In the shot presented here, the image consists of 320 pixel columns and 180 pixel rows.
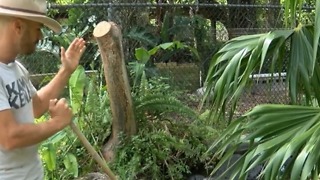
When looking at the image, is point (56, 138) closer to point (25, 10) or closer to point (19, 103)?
point (19, 103)

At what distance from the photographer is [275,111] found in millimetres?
3666

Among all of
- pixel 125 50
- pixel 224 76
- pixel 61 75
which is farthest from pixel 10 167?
pixel 125 50

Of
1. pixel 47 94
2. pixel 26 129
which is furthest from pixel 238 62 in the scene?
pixel 26 129

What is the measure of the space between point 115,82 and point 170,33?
5.56ft

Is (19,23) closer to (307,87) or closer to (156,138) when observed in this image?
(307,87)

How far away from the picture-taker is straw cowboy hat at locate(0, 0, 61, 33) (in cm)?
248

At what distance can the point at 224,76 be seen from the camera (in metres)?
4.02

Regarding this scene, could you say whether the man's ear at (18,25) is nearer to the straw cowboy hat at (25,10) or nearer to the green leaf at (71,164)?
the straw cowboy hat at (25,10)

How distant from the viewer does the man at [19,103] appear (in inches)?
96.6

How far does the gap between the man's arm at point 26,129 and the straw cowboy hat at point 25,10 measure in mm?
364

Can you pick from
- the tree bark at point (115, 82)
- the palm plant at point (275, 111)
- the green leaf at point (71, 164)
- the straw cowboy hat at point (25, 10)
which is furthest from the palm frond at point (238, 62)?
the straw cowboy hat at point (25, 10)

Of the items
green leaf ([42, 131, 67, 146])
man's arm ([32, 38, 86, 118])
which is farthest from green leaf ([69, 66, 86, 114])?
man's arm ([32, 38, 86, 118])

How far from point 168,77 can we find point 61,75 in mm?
3581

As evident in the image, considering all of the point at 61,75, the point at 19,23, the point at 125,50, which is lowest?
the point at 125,50
